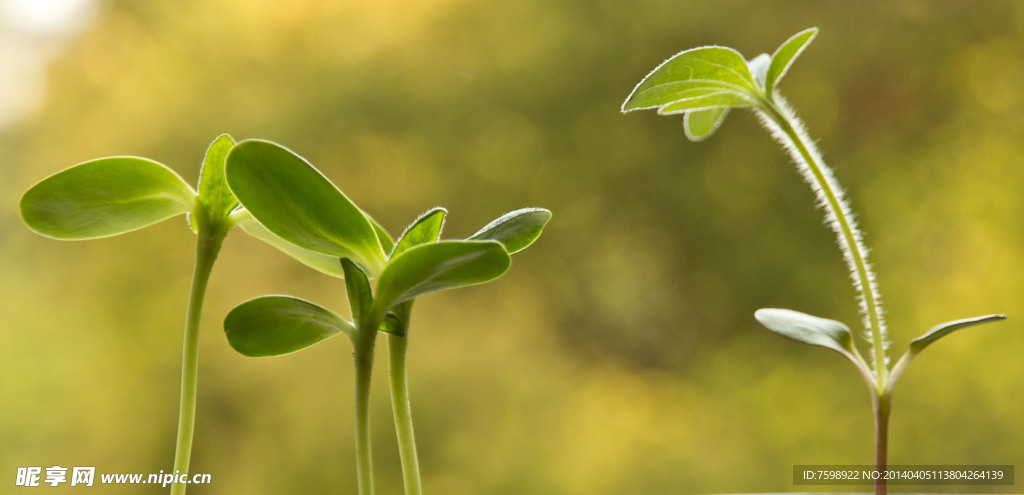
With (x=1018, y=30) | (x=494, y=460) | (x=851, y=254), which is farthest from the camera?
(x=1018, y=30)

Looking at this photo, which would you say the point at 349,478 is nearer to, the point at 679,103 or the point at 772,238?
the point at 772,238

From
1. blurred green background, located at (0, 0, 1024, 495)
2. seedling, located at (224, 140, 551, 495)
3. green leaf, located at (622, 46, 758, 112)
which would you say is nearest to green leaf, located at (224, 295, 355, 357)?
seedling, located at (224, 140, 551, 495)

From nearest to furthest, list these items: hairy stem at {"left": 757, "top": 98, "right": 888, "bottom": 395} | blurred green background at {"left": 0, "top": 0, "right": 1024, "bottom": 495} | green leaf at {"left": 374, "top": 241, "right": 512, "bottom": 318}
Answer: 1. green leaf at {"left": 374, "top": 241, "right": 512, "bottom": 318}
2. hairy stem at {"left": 757, "top": 98, "right": 888, "bottom": 395}
3. blurred green background at {"left": 0, "top": 0, "right": 1024, "bottom": 495}

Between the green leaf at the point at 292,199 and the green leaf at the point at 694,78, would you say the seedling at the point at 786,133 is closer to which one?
the green leaf at the point at 694,78

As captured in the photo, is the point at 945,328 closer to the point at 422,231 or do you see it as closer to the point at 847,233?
the point at 847,233

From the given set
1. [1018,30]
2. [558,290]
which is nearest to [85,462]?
[558,290]

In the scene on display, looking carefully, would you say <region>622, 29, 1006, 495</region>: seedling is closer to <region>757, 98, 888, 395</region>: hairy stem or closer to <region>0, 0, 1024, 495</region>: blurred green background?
<region>757, 98, 888, 395</region>: hairy stem

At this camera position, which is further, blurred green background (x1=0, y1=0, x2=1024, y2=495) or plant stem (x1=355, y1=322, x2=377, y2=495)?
blurred green background (x1=0, y1=0, x2=1024, y2=495)
